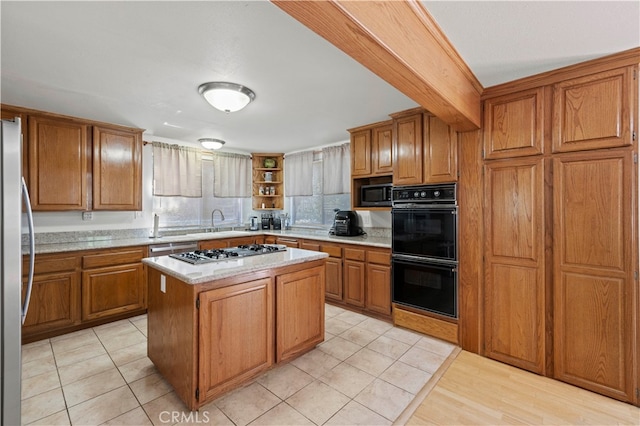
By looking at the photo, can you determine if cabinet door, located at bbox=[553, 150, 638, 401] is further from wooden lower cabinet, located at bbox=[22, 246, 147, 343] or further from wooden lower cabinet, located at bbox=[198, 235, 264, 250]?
wooden lower cabinet, located at bbox=[22, 246, 147, 343]

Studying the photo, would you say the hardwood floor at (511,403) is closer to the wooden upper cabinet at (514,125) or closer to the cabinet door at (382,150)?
the wooden upper cabinet at (514,125)

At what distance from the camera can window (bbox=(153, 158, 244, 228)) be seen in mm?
4527

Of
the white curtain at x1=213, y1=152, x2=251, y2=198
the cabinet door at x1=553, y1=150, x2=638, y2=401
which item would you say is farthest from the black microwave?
the white curtain at x1=213, y1=152, x2=251, y2=198

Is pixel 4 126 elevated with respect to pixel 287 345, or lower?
elevated

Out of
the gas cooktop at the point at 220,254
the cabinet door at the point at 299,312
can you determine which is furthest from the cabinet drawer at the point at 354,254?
the gas cooktop at the point at 220,254

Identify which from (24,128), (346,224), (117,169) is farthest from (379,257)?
(24,128)

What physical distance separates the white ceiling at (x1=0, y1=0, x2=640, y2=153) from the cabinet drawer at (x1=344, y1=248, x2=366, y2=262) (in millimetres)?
1663

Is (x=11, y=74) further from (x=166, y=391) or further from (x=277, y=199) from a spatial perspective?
(x=277, y=199)

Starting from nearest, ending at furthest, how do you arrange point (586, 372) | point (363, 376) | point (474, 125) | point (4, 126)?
point (4, 126) → point (586, 372) → point (363, 376) → point (474, 125)

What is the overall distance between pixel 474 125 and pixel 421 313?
191 cm

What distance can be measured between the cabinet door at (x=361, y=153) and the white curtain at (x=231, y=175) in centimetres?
232

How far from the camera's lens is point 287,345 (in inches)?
94.9

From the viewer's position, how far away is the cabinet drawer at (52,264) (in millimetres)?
2876

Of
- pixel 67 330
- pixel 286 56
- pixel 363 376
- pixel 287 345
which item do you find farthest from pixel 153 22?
pixel 67 330
